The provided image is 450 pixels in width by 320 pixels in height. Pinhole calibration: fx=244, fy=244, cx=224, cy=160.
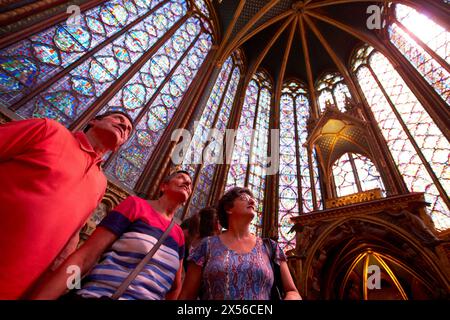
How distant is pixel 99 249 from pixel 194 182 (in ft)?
19.0

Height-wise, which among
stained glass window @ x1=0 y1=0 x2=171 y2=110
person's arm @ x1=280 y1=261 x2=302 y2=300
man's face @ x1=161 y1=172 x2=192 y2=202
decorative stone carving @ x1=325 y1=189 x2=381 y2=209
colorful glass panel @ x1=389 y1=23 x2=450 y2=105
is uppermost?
colorful glass panel @ x1=389 y1=23 x2=450 y2=105

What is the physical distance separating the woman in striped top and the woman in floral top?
0.45 feet

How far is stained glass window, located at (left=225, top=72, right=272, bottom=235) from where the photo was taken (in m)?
8.22

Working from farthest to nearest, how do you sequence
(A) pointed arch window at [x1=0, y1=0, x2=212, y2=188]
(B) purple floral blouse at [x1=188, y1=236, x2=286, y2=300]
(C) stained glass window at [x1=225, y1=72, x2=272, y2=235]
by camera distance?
(C) stained glass window at [x1=225, y1=72, x2=272, y2=235], (A) pointed arch window at [x1=0, y1=0, x2=212, y2=188], (B) purple floral blouse at [x1=188, y1=236, x2=286, y2=300]

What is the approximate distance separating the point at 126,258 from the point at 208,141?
6774 millimetres

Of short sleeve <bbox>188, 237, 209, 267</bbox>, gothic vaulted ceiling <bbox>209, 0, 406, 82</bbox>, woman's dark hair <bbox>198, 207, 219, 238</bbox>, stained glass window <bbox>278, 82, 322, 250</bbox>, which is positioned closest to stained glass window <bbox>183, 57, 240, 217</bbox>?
gothic vaulted ceiling <bbox>209, 0, 406, 82</bbox>

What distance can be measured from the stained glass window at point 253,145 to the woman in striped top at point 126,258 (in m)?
6.47

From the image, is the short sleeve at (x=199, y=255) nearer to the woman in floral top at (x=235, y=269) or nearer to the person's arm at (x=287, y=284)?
the woman in floral top at (x=235, y=269)

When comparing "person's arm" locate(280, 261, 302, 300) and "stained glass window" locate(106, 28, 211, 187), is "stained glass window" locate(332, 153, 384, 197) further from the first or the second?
"person's arm" locate(280, 261, 302, 300)

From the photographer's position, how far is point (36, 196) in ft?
3.32

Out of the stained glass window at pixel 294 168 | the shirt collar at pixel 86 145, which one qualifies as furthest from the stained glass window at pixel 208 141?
the shirt collar at pixel 86 145

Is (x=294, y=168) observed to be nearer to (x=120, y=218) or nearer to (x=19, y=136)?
(x=120, y=218)
